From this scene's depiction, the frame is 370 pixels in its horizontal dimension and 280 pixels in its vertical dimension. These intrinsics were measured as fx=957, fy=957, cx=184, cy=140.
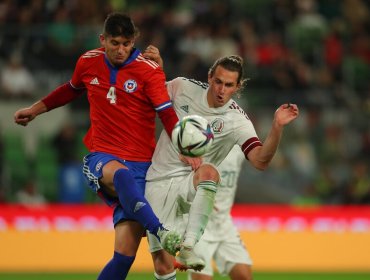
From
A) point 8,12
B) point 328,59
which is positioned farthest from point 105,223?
point 328,59

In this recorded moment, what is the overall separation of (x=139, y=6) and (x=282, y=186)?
412 centimetres

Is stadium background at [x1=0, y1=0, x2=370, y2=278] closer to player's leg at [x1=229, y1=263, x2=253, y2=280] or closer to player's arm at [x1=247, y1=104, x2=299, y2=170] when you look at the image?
player's leg at [x1=229, y1=263, x2=253, y2=280]

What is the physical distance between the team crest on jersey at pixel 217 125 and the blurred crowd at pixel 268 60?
5667 millimetres

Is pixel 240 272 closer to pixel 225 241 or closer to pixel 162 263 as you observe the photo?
pixel 225 241

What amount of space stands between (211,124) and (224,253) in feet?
5.77

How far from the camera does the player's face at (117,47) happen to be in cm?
664

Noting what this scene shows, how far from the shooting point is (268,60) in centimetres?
1448

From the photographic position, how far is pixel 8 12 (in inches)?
546

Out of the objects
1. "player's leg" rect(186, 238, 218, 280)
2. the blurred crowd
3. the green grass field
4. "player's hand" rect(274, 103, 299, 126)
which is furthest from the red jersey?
the blurred crowd

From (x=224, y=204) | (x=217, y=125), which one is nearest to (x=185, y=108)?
(x=217, y=125)

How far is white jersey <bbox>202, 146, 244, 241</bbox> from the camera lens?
27.0 feet

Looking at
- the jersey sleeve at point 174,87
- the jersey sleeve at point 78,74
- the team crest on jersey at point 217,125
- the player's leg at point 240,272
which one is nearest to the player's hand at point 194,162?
the team crest on jersey at point 217,125

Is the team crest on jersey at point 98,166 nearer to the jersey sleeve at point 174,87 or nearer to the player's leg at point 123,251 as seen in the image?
the player's leg at point 123,251

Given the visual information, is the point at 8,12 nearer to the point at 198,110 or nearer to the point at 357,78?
the point at 357,78
